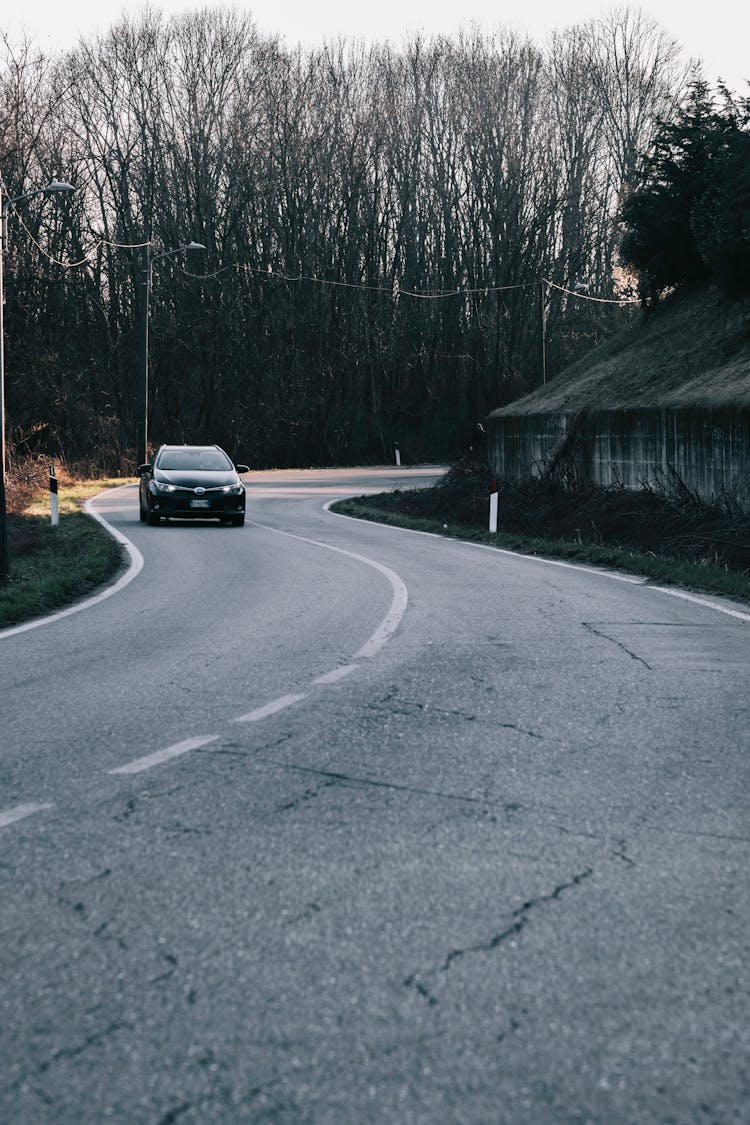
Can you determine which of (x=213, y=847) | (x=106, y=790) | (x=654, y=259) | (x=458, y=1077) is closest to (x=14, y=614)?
(x=106, y=790)

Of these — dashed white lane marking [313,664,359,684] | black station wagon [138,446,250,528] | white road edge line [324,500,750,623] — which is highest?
black station wagon [138,446,250,528]

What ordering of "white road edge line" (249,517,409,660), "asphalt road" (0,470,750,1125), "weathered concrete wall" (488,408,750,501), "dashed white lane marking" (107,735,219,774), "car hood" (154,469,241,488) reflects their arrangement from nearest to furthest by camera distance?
"asphalt road" (0,470,750,1125) → "dashed white lane marking" (107,735,219,774) → "white road edge line" (249,517,409,660) → "weathered concrete wall" (488,408,750,501) → "car hood" (154,469,241,488)

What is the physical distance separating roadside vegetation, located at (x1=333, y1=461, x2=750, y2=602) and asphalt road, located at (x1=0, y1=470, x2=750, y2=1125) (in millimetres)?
7621

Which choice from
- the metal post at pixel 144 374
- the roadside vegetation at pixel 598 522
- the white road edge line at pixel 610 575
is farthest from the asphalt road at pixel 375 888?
the metal post at pixel 144 374

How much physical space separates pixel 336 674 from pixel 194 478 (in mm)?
17850

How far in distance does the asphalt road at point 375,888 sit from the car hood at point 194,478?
16.4 m

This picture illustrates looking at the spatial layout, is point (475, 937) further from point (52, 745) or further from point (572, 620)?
point (572, 620)

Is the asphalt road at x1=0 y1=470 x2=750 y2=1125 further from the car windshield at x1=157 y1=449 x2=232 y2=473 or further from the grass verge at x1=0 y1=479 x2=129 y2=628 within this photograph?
the car windshield at x1=157 y1=449 x2=232 y2=473

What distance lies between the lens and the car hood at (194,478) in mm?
26312

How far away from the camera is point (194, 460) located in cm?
2734

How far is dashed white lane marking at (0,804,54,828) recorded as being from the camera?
207 inches

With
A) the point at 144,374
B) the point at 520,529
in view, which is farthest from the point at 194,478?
the point at 144,374

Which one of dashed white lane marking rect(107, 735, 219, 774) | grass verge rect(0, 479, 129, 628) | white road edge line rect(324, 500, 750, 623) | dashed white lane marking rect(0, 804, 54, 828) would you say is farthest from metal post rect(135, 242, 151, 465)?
dashed white lane marking rect(0, 804, 54, 828)

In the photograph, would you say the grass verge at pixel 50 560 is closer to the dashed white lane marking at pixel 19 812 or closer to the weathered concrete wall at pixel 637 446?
the dashed white lane marking at pixel 19 812
